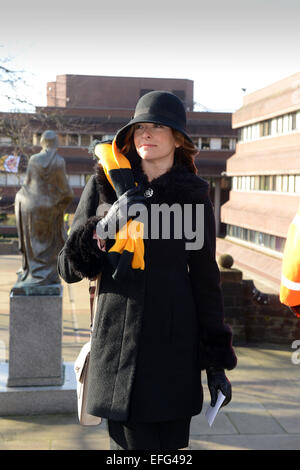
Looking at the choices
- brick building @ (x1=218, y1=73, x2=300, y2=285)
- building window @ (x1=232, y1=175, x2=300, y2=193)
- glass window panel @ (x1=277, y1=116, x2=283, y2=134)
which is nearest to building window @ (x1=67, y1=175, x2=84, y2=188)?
brick building @ (x1=218, y1=73, x2=300, y2=285)

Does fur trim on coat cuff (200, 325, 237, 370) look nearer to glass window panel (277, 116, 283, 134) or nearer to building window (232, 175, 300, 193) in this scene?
building window (232, 175, 300, 193)

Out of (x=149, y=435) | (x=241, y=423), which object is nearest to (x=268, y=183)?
(x=241, y=423)

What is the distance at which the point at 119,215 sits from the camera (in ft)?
7.73

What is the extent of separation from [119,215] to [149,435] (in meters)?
1.00

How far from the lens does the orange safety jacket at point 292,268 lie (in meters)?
2.54

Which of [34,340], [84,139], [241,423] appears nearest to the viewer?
[241,423]

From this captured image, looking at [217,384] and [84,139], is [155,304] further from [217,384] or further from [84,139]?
[84,139]

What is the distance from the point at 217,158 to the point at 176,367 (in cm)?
4080

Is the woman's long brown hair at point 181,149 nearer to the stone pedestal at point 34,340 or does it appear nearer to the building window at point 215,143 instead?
the stone pedestal at point 34,340

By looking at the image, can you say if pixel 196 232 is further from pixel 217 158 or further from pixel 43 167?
pixel 217 158

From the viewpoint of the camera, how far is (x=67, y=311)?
11.8 metres

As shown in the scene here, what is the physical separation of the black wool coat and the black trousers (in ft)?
0.20

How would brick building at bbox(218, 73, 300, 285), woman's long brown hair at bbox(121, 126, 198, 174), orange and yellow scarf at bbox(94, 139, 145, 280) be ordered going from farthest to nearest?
brick building at bbox(218, 73, 300, 285) → woman's long brown hair at bbox(121, 126, 198, 174) → orange and yellow scarf at bbox(94, 139, 145, 280)

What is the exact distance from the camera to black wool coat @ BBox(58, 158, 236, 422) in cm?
238
